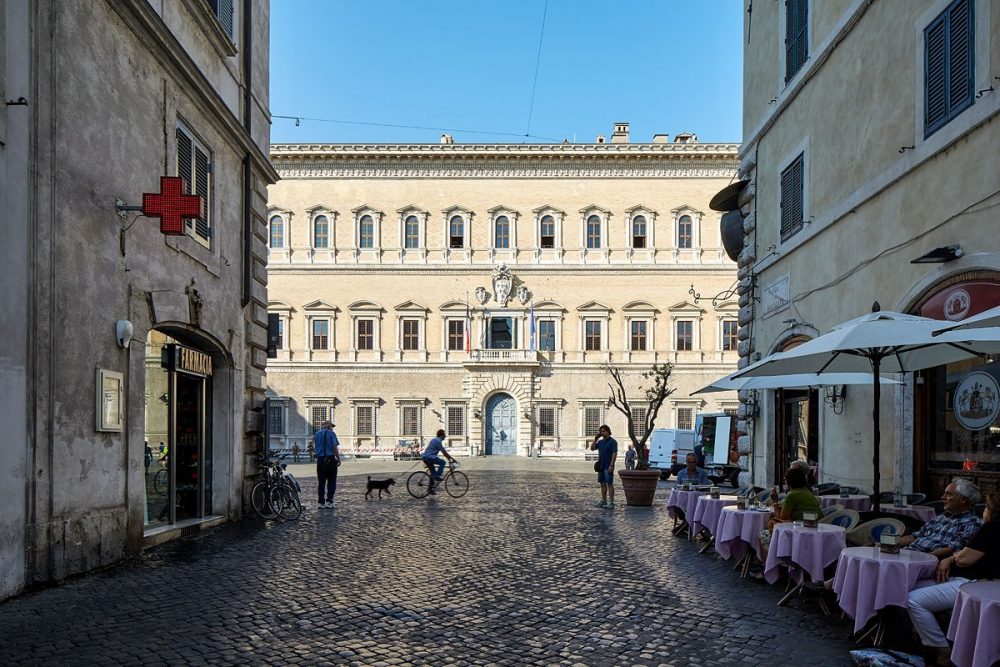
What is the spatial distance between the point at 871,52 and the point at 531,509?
991 cm

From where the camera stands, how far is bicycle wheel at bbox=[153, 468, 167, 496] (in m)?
11.1

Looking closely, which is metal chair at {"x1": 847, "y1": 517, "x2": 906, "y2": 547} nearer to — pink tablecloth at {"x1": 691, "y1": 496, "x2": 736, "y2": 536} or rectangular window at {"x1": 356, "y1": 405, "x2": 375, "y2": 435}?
pink tablecloth at {"x1": 691, "y1": 496, "x2": 736, "y2": 536}

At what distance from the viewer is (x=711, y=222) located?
139 ft

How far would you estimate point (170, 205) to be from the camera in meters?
9.76

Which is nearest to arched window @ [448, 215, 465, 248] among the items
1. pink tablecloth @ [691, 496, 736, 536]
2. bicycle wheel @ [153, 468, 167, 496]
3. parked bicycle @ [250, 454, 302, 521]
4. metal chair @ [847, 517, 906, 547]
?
parked bicycle @ [250, 454, 302, 521]

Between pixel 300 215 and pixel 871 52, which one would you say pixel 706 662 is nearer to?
pixel 871 52

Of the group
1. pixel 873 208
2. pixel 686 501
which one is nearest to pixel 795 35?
pixel 873 208

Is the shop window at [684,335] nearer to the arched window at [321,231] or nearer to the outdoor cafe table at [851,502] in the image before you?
the arched window at [321,231]

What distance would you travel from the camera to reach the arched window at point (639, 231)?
1684 inches

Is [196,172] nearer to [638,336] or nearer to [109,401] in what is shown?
[109,401]

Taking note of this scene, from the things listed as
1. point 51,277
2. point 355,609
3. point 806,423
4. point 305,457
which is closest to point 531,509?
point 806,423

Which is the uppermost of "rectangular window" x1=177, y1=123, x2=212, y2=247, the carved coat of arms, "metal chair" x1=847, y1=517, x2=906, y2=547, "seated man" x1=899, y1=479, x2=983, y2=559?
the carved coat of arms

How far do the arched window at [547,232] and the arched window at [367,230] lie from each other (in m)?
8.84

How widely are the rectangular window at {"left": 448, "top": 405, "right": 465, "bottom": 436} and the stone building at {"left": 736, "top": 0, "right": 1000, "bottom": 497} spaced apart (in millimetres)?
26266
